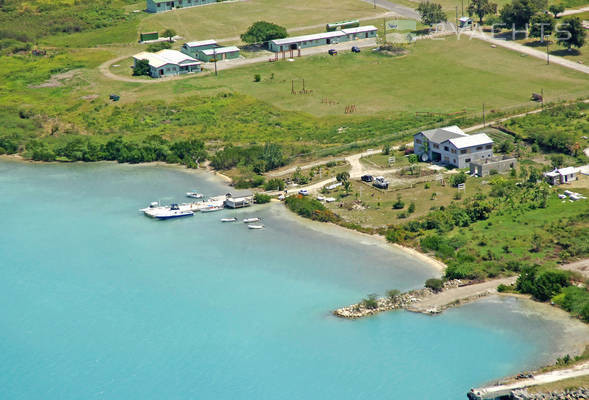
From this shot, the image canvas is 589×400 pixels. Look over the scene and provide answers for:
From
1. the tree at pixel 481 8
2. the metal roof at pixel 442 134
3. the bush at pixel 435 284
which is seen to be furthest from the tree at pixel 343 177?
the tree at pixel 481 8

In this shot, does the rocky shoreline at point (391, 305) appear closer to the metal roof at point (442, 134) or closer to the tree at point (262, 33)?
the metal roof at point (442, 134)

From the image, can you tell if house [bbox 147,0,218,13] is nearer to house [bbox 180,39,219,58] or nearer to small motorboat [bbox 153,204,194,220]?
house [bbox 180,39,219,58]

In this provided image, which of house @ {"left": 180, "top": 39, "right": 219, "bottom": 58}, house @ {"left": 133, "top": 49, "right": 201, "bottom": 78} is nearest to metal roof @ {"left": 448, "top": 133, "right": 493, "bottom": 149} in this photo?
house @ {"left": 133, "top": 49, "right": 201, "bottom": 78}

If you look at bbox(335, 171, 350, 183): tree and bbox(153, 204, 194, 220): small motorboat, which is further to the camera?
bbox(335, 171, 350, 183): tree

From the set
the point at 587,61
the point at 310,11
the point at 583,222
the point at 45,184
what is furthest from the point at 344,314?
the point at 310,11

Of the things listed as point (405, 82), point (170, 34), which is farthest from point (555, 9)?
point (170, 34)

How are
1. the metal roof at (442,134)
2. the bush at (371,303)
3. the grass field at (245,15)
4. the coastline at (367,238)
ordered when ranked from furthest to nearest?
the grass field at (245,15)
the metal roof at (442,134)
the coastline at (367,238)
the bush at (371,303)

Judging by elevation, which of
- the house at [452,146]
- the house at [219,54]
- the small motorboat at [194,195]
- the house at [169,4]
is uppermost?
the house at [169,4]
